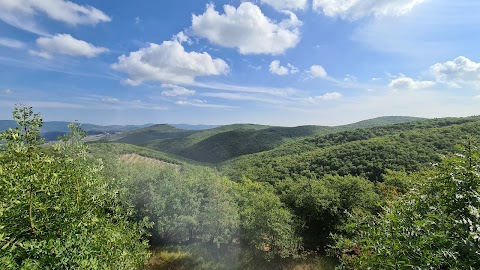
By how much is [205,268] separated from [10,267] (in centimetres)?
2157

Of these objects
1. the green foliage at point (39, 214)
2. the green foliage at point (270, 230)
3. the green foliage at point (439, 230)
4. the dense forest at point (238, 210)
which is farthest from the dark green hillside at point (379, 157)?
the green foliage at point (39, 214)

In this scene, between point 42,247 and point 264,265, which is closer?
point 42,247

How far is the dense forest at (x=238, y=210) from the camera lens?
→ 575 cm

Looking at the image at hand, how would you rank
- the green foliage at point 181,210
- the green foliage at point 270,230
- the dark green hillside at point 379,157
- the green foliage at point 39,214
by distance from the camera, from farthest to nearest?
the dark green hillside at point 379,157 → the green foliage at point 181,210 → the green foliage at point 270,230 → the green foliage at point 39,214

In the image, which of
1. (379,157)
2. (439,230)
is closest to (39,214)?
(439,230)

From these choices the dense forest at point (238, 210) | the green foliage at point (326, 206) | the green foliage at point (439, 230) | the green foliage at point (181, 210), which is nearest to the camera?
the green foliage at point (439, 230)

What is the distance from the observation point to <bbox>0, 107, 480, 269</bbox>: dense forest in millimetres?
5746

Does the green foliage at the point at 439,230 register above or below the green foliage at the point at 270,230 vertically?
above

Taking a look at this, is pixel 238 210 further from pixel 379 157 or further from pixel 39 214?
pixel 379 157

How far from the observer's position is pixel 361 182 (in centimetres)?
3253

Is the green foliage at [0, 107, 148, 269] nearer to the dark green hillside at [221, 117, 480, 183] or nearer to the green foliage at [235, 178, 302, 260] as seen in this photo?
the green foliage at [235, 178, 302, 260]

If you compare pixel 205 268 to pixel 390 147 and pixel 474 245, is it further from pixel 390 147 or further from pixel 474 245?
pixel 390 147

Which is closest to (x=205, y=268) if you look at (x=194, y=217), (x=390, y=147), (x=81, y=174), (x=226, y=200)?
(x=194, y=217)

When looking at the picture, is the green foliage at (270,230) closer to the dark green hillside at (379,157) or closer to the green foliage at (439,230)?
the green foliage at (439,230)
